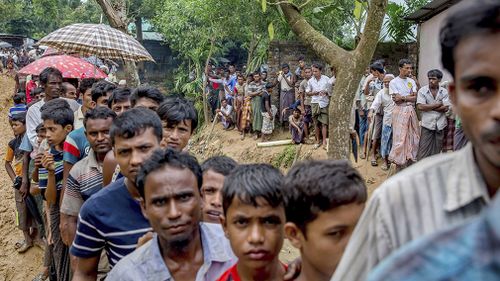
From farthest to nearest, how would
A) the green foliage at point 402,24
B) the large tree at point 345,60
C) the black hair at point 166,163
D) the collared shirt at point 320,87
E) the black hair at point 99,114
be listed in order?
the green foliage at point 402,24 < the collared shirt at point 320,87 < the large tree at point 345,60 < the black hair at point 99,114 < the black hair at point 166,163

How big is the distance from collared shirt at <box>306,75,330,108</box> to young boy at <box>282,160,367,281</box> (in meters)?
8.60

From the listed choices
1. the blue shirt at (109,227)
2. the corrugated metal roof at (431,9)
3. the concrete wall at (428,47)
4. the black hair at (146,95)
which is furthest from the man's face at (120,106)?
the concrete wall at (428,47)

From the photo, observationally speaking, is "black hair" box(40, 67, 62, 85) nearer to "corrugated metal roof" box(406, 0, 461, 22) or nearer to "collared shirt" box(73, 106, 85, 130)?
"collared shirt" box(73, 106, 85, 130)

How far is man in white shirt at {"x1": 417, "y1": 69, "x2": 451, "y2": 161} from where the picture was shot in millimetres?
7410

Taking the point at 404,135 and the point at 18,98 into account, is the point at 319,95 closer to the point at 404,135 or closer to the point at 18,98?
the point at 404,135

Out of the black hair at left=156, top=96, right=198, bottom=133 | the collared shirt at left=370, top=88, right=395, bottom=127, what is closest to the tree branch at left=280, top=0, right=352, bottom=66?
the black hair at left=156, top=96, right=198, bottom=133

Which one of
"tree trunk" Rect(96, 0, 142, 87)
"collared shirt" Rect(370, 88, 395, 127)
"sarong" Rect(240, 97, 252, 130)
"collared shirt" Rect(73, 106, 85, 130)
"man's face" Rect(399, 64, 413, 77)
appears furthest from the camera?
"sarong" Rect(240, 97, 252, 130)

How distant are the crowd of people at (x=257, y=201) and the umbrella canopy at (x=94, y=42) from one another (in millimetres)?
891

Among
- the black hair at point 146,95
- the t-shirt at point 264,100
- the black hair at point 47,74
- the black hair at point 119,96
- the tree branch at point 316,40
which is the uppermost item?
the tree branch at point 316,40

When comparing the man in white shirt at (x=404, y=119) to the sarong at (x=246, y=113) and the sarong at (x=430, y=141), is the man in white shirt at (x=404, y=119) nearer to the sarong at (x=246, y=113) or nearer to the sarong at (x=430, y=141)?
the sarong at (x=430, y=141)

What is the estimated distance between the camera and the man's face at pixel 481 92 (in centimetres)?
87

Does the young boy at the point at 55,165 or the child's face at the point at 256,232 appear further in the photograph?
the young boy at the point at 55,165

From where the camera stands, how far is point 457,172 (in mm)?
965

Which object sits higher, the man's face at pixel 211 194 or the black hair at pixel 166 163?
the black hair at pixel 166 163
